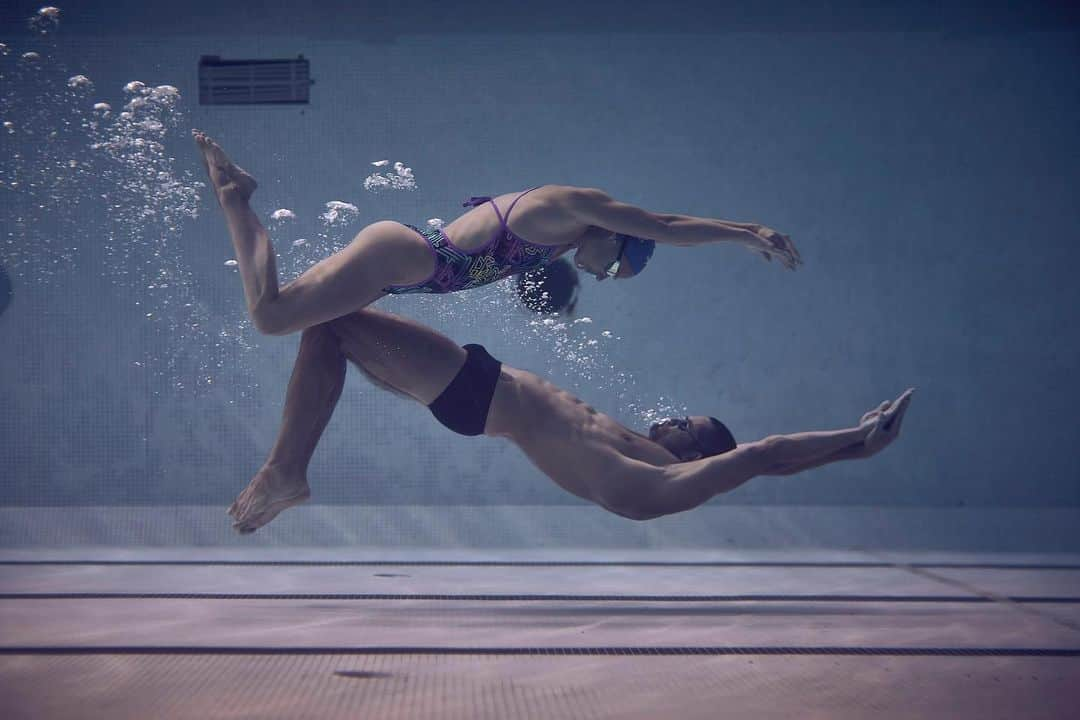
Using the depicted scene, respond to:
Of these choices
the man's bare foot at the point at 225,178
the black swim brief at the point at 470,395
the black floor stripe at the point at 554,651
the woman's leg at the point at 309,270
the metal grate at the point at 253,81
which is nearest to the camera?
the black floor stripe at the point at 554,651

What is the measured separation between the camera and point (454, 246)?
3.23 m

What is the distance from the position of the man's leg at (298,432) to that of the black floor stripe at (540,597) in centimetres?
64

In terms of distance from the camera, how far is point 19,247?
6297mm

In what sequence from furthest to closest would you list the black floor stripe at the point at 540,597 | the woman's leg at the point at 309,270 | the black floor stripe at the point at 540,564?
1. the black floor stripe at the point at 540,564
2. the black floor stripe at the point at 540,597
3. the woman's leg at the point at 309,270

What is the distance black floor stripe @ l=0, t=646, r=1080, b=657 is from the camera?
2609 millimetres

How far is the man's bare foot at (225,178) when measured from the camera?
122 inches

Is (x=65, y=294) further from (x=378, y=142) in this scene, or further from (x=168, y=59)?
(x=378, y=142)

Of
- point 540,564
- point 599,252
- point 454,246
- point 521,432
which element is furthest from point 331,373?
point 540,564

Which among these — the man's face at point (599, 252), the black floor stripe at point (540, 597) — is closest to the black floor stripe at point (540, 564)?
the black floor stripe at point (540, 597)

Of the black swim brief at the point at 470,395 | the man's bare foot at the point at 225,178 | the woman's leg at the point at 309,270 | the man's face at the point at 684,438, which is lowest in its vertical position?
the man's face at the point at 684,438

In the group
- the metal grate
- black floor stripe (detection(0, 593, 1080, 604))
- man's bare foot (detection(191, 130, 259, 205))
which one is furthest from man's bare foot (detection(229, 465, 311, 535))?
the metal grate

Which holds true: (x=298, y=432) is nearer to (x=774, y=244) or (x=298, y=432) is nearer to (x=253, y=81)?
(x=774, y=244)

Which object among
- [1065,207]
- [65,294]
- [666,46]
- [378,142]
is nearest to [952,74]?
[1065,207]

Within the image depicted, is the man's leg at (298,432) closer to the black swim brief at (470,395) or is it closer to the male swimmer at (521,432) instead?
the male swimmer at (521,432)
